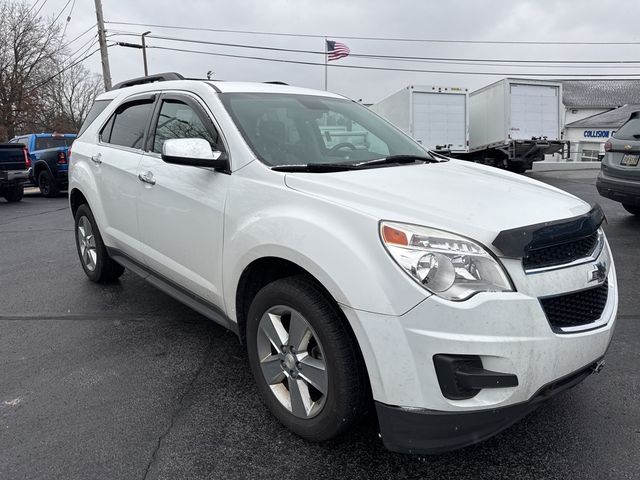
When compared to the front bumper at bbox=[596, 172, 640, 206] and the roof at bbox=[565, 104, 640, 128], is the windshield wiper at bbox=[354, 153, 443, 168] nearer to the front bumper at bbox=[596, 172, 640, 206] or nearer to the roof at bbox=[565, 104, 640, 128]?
the front bumper at bbox=[596, 172, 640, 206]

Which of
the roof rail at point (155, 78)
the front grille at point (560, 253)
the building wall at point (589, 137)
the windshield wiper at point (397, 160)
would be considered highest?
the roof rail at point (155, 78)

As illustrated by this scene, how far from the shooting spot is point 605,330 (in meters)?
2.22

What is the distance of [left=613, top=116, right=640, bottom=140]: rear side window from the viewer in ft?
22.8

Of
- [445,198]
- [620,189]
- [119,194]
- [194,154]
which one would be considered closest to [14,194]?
[119,194]

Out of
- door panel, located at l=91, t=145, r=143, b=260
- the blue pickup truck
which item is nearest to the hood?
door panel, located at l=91, t=145, r=143, b=260

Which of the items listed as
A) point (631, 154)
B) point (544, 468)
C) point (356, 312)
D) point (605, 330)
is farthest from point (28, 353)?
point (631, 154)

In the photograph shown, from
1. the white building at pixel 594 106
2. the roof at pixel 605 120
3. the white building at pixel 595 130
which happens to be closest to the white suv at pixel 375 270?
the white building at pixel 595 130

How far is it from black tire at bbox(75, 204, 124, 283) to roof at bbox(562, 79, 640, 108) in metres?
63.2

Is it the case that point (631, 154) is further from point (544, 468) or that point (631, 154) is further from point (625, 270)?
point (544, 468)

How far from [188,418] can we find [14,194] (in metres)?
13.1

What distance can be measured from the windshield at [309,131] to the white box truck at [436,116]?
14182mm

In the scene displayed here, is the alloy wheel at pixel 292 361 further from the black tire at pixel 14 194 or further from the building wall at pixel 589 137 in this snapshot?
the building wall at pixel 589 137

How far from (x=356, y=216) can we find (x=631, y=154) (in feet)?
20.6

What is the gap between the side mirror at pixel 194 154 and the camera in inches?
110
